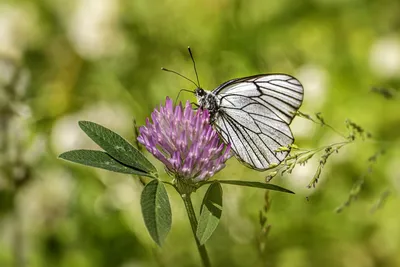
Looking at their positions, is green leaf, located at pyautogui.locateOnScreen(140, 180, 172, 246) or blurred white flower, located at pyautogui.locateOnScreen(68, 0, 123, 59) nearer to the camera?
green leaf, located at pyautogui.locateOnScreen(140, 180, 172, 246)

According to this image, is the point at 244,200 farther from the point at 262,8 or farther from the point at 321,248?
the point at 262,8

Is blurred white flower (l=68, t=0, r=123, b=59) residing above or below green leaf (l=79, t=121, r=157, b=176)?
above

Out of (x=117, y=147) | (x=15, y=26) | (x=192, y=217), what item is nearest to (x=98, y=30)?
(x=15, y=26)

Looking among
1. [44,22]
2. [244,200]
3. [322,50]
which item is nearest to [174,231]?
[244,200]

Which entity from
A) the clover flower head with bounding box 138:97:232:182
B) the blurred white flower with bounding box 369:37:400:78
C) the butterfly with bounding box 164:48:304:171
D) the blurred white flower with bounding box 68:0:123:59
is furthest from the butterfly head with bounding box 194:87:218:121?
the blurred white flower with bounding box 68:0:123:59

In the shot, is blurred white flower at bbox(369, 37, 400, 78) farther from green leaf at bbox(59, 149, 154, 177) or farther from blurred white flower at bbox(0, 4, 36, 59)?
green leaf at bbox(59, 149, 154, 177)

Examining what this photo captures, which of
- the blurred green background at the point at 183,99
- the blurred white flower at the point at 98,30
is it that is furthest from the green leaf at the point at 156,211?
the blurred white flower at the point at 98,30
